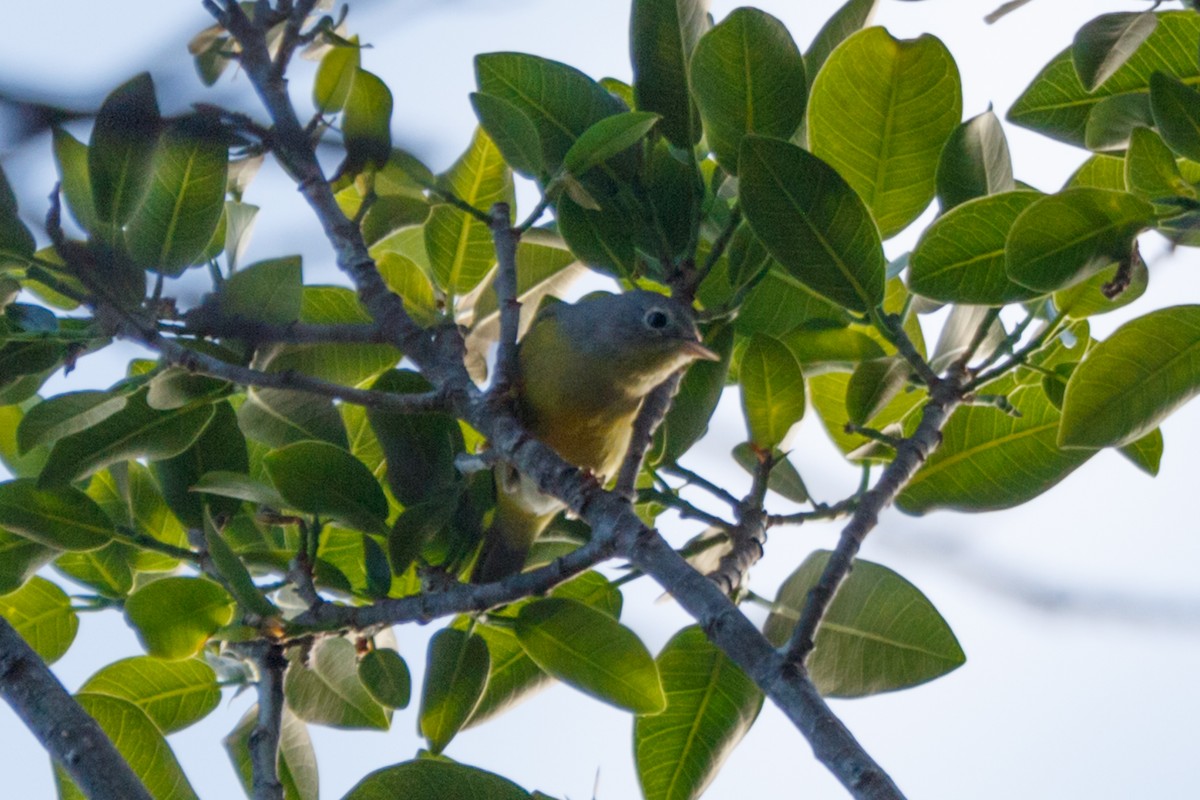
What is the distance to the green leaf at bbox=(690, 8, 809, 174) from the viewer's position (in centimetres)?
218

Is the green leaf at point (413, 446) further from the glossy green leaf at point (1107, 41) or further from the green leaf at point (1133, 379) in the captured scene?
the glossy green leaf at point (1107, 41)

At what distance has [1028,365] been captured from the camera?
2.30 metres

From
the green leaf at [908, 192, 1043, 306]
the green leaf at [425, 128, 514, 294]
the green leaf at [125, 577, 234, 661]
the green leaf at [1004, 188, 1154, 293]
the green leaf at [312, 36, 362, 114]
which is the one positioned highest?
the green leaf at [312, 36, 362, 114]

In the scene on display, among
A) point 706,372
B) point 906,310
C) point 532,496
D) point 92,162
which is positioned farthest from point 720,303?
point 92,162

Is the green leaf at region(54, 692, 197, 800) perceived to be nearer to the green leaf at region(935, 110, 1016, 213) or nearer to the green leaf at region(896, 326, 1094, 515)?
the green leaf at region(896, 326, 1094, 515)

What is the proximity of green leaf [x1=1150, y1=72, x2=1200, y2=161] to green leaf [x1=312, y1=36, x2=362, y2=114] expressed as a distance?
133 cm

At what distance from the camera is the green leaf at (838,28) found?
246 cm

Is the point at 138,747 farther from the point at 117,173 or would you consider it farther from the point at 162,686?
the point at 117,173

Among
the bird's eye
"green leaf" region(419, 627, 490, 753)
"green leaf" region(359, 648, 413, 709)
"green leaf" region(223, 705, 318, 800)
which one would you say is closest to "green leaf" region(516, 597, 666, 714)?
"green leaf" region(419, 627, 490, 753)

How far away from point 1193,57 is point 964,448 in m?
0.79

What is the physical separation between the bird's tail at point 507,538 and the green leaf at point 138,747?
0.65 metres

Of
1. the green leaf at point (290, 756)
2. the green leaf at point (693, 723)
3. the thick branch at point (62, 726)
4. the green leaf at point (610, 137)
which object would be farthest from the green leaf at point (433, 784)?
the green leaf at point (610, 137)

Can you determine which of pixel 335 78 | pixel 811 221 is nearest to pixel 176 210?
pixel 335 78

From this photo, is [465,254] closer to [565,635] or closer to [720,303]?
[720,303]
